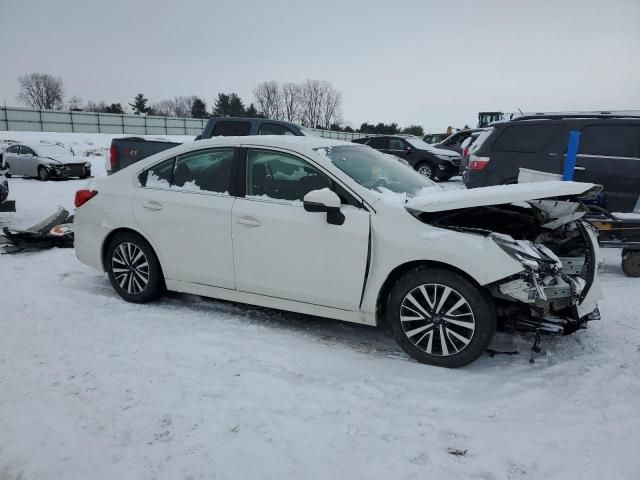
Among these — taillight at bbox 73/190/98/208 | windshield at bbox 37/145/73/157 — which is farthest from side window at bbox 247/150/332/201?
windshield at bbox 37/145/73/157

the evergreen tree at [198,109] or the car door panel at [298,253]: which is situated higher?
the evergreen tree at [198,109]

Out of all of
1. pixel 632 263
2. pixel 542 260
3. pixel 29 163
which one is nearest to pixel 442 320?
pixel 542 260

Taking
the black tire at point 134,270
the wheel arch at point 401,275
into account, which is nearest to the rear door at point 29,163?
the black tire at point 134,270

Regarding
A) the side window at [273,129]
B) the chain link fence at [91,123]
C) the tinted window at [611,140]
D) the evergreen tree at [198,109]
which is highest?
the evergreen tree at [198,109]

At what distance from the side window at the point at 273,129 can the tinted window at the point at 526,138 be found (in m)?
4.42

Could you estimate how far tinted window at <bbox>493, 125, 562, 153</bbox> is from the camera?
22.2ft

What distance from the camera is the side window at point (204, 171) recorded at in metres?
4.15

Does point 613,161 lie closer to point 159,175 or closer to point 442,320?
point 442,320

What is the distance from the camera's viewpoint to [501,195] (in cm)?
327

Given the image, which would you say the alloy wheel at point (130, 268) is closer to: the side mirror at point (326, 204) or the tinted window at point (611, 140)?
the side mirror at point (326, 204)

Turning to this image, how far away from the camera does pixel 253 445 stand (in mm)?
2523

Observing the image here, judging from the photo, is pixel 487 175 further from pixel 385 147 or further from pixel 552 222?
pixel 385 147

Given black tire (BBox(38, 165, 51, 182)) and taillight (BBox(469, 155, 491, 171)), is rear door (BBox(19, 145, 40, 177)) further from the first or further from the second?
taillight (BBox(469, 155, 491, 171))

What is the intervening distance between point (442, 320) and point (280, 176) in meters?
1.82
